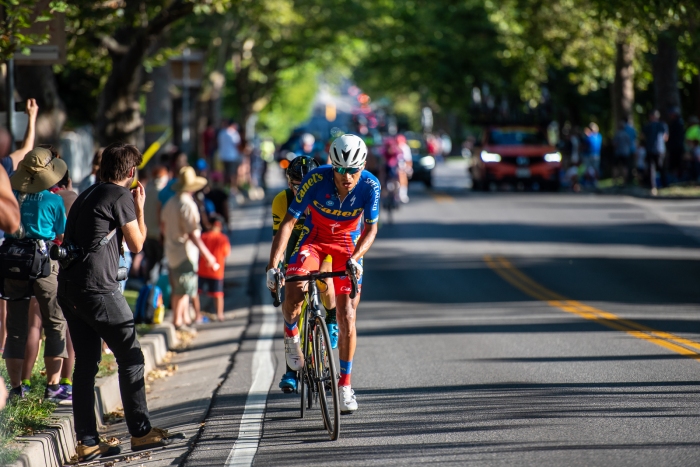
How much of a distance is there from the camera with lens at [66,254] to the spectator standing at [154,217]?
6.28 meters

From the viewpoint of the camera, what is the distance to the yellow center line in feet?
35.9

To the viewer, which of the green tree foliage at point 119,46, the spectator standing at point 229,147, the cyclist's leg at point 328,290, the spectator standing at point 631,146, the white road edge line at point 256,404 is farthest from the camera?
the spectator standing at point 229,147

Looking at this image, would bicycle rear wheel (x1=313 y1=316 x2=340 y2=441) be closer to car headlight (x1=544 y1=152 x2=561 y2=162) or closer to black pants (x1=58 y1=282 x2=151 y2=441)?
black pants (x1=58 y1=282 x2=151 y2=441)

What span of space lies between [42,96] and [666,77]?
20.6m

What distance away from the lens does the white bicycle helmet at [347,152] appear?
26.1 ft

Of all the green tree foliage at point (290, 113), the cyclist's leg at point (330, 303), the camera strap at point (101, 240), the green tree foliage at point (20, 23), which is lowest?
the cyclist's leg at point (330, 303)

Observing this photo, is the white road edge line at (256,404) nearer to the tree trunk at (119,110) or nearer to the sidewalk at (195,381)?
the sidewalk at (195,381)

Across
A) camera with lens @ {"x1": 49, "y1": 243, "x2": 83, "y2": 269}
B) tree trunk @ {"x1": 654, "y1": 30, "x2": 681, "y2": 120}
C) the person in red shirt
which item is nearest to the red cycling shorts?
camera with lens @ {"x1": 49, "y1": 243, "x2": 83, "y2": 269}

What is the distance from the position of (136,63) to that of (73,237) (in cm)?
960

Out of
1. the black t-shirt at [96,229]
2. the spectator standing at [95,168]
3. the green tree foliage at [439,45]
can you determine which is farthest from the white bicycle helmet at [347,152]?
the green tree foliage at [439,45]

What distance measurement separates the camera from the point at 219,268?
47.2ft

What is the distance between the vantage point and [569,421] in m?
7.71

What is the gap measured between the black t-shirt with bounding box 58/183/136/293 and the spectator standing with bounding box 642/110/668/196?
21.6 m

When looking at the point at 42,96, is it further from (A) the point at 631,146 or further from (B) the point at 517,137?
(B) the point at 517,137
